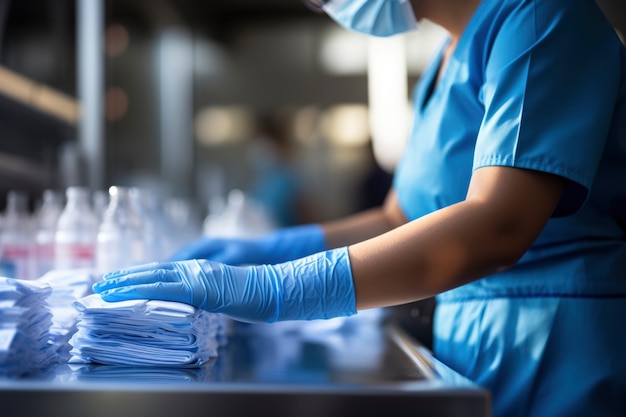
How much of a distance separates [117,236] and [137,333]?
0.49m

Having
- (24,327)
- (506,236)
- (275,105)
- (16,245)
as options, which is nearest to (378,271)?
(506,236)

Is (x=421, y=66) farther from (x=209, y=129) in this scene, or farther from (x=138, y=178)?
(x=138, y=178)

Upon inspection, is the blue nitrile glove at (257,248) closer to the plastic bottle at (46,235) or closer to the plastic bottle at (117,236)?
the plastic bottle at (117,236)

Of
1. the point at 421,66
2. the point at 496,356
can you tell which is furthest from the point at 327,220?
the point at 496,356

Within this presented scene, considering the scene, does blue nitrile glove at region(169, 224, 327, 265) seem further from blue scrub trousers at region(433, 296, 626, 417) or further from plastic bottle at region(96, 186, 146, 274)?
blue scrub trousers at region(433, 296, 626, 417)

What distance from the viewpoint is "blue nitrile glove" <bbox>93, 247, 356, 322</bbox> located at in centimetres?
93

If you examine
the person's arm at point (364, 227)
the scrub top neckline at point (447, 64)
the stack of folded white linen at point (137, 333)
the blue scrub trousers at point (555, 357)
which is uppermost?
the scrub top neckline at point (447, 64)

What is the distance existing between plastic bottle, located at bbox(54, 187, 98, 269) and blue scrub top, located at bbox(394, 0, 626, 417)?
2.60 feet

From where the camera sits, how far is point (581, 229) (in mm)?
1124

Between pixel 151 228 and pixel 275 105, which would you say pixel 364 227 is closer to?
pixel 151 228

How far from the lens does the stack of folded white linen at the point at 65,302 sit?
100 cm

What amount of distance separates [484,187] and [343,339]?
622 millimetres

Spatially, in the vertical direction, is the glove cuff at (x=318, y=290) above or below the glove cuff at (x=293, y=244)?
below

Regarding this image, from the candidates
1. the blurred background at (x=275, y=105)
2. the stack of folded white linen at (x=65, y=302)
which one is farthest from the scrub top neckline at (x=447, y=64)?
the blurred background at (x=275, y=105)
